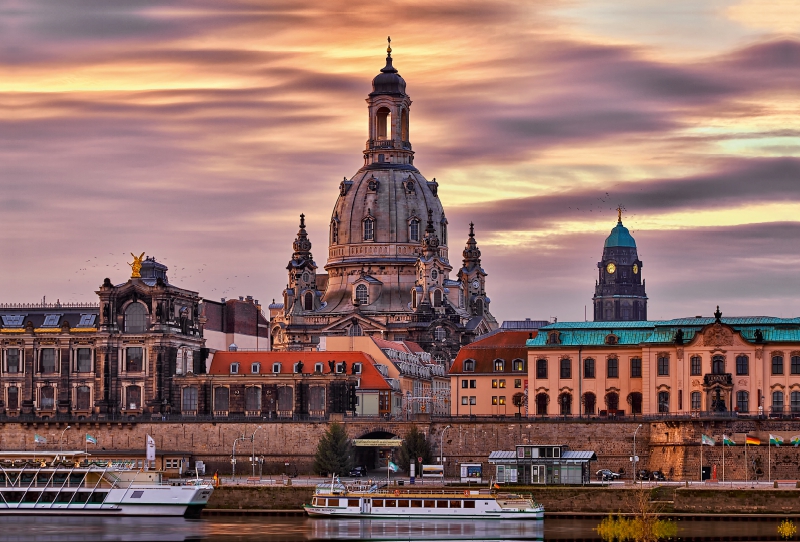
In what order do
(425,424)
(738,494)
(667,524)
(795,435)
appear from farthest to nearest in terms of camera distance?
(425,424) → (795,435) → (738,494) → (667,524)

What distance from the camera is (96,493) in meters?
147

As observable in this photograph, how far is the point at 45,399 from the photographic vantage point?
640 ft

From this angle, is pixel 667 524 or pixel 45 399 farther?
pixel 45 399

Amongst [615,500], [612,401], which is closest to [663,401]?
[612,401]

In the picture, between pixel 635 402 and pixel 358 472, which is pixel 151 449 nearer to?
pixel 358 472

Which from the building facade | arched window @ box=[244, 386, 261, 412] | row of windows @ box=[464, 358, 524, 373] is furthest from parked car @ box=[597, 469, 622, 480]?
arched window @ box=[244, 386, 261, 412]

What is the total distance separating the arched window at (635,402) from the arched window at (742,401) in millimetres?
9026

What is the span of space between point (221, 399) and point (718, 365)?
153 ft

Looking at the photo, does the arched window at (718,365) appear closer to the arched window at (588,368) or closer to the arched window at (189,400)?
the arched window at (588,368)

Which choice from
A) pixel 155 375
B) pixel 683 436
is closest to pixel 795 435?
pixel 683 436

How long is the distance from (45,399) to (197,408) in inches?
613

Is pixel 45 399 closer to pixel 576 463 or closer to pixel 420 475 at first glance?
pixel 420 475

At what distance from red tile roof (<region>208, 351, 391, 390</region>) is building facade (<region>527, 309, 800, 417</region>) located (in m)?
19.3

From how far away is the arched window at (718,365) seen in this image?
173125 mm
